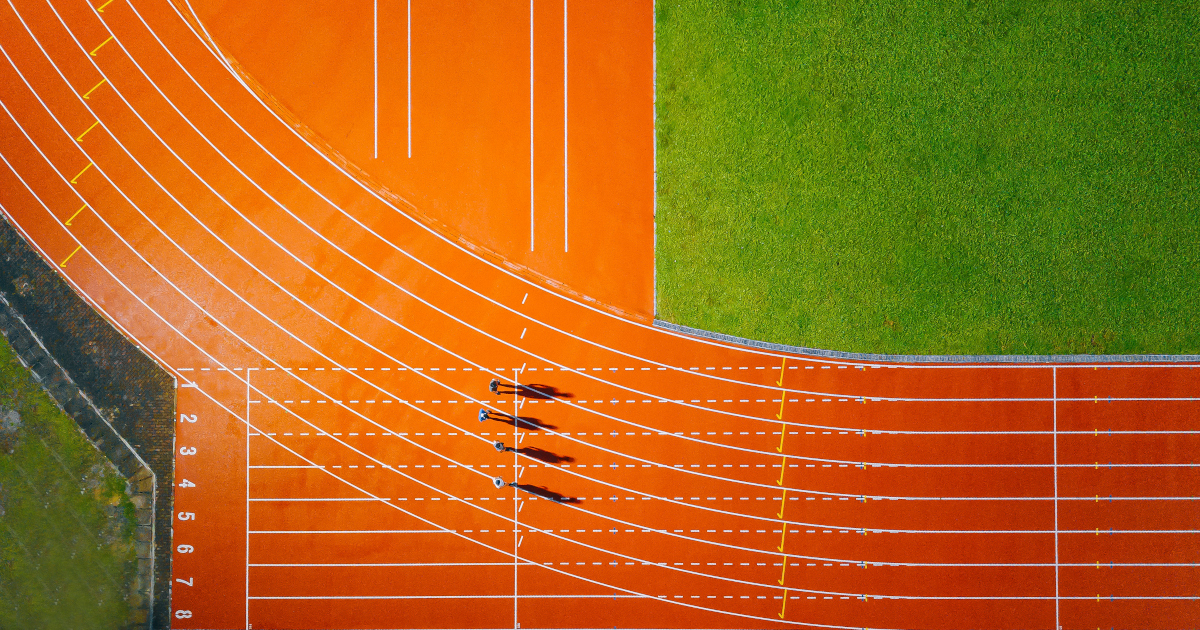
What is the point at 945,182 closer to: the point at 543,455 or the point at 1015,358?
the point at 1015,358

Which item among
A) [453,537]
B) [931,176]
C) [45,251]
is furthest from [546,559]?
[45,251]

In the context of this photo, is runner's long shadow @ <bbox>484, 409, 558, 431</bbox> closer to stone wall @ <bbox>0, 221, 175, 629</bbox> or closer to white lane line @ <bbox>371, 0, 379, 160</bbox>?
white lane line @ <bbox>371, 0, 379, 160</bbox>

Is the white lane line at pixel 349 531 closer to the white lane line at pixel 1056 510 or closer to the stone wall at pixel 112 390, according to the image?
the stone wall at pixel 112 390

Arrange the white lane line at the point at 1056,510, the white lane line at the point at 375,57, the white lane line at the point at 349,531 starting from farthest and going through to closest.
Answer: the white lane line at the point at 375,57, the white lane line at the point at 349,531, the white lane line at the point at 1056,510

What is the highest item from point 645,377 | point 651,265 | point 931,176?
point 931,176

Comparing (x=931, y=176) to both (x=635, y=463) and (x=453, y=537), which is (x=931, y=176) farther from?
(x=453, y=537)

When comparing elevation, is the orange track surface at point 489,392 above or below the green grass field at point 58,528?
above

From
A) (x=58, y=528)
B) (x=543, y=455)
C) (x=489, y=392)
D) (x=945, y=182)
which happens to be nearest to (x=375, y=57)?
(x=489, y=392)

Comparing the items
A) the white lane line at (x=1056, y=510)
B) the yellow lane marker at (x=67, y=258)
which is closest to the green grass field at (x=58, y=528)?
the yellow lane marker at (x=67, y=258)
